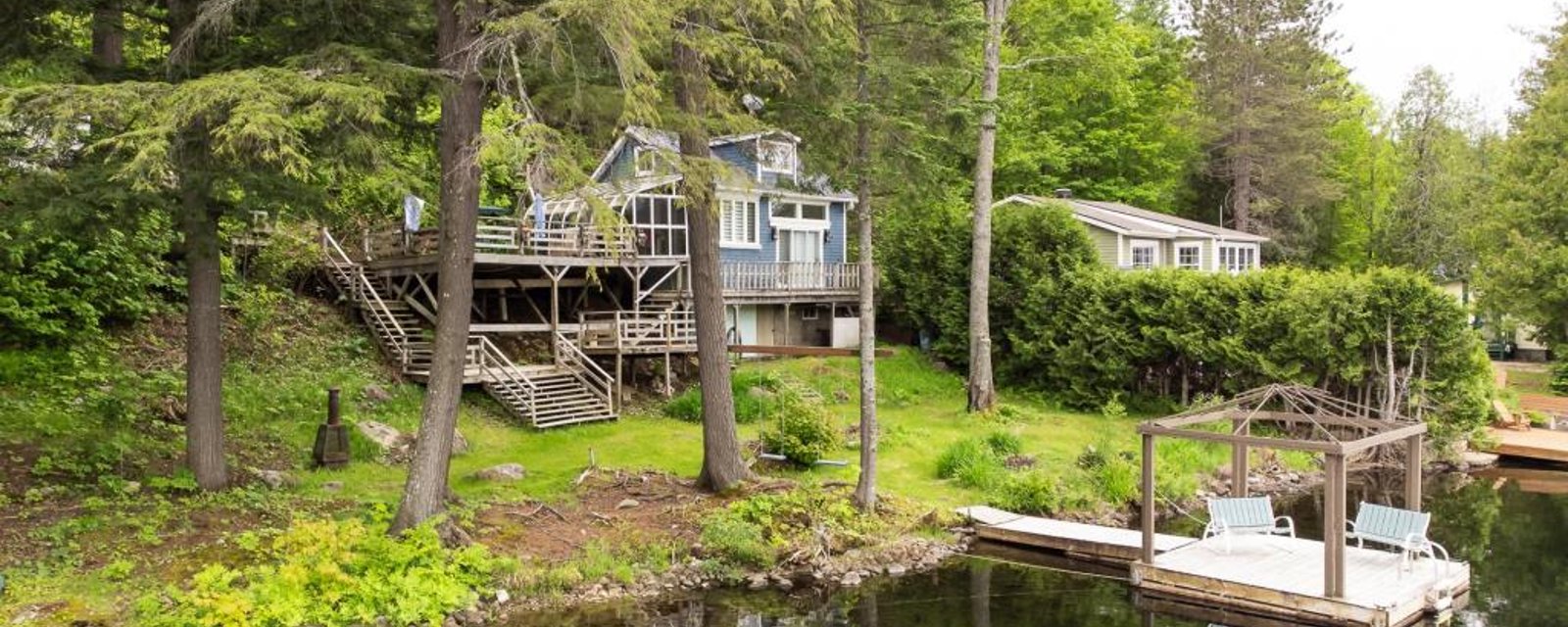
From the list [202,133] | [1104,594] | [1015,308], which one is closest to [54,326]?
[202,133]

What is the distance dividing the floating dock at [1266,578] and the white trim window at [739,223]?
1360 centimetres

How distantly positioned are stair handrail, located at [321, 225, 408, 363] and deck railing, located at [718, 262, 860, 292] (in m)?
7.69

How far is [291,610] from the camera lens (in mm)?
10203

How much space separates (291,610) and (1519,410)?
28.2 m

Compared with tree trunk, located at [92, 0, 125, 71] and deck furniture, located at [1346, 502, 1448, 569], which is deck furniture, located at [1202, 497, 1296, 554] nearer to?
deck furniture, located at [1346, 502, 1448, 569]

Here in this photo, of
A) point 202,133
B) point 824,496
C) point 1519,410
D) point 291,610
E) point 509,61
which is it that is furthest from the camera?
point 1519,410

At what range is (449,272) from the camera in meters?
12.2

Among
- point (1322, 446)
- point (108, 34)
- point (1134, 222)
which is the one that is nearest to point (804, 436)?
point (1322, 446)

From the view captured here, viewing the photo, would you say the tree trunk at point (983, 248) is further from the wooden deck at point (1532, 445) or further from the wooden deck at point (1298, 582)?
the wooden deck at point (1532, 445)

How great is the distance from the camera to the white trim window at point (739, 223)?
27.1 metres

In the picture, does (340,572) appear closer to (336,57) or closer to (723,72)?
(336,57)

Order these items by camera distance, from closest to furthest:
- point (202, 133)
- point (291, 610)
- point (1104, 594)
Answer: point (291, 610)
point (202, 133)
point (1104, 594)

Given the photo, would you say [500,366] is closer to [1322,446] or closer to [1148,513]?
[1148,513]

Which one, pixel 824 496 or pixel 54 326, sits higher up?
pixel 54 326
